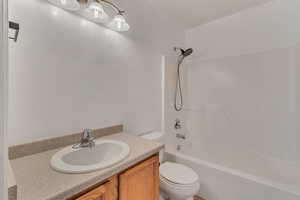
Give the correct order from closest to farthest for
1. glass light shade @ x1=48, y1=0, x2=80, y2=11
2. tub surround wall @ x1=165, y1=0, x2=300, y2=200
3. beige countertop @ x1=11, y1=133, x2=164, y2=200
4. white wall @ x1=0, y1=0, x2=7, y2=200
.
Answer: white wall @ x1=0, y1=0, x2=7, y2=200 → beige countertop @ x1=11, y1=133, x2=164, y2=200 → glass light shade @ x1=48, y1=0, x2=80, y2=11 → tub surround wall @ x1=165, y1=0, x2=300, y2=200

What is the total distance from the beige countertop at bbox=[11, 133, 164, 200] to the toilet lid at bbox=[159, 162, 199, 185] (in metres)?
0.58

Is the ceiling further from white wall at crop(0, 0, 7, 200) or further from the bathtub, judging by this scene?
the bathtub

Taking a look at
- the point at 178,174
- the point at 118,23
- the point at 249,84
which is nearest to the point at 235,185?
the point at 178,174

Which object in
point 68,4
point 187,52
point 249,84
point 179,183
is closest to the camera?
point 68,4

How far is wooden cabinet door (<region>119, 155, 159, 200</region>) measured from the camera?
2.84ft

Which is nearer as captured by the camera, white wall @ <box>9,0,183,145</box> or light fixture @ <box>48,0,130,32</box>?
white wall @ <box>9,0,183,145</box>

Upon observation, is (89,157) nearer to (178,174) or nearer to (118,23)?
(178,174)

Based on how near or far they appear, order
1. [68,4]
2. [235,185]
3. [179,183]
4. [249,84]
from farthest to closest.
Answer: [249,84], [235,185], [179,183], [68,4]

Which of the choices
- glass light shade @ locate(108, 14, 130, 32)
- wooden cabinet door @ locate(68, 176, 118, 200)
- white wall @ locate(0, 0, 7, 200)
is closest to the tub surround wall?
glass light shade @ locate(108, 14, 130, 32)

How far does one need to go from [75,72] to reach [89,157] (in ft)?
2.22

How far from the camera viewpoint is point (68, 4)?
1026 millimetres

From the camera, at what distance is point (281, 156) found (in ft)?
5.58

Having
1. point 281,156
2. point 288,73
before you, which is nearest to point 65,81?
point 288,73

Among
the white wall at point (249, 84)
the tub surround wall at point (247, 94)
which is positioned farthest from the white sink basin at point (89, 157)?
the white wall at point (249, 84)
